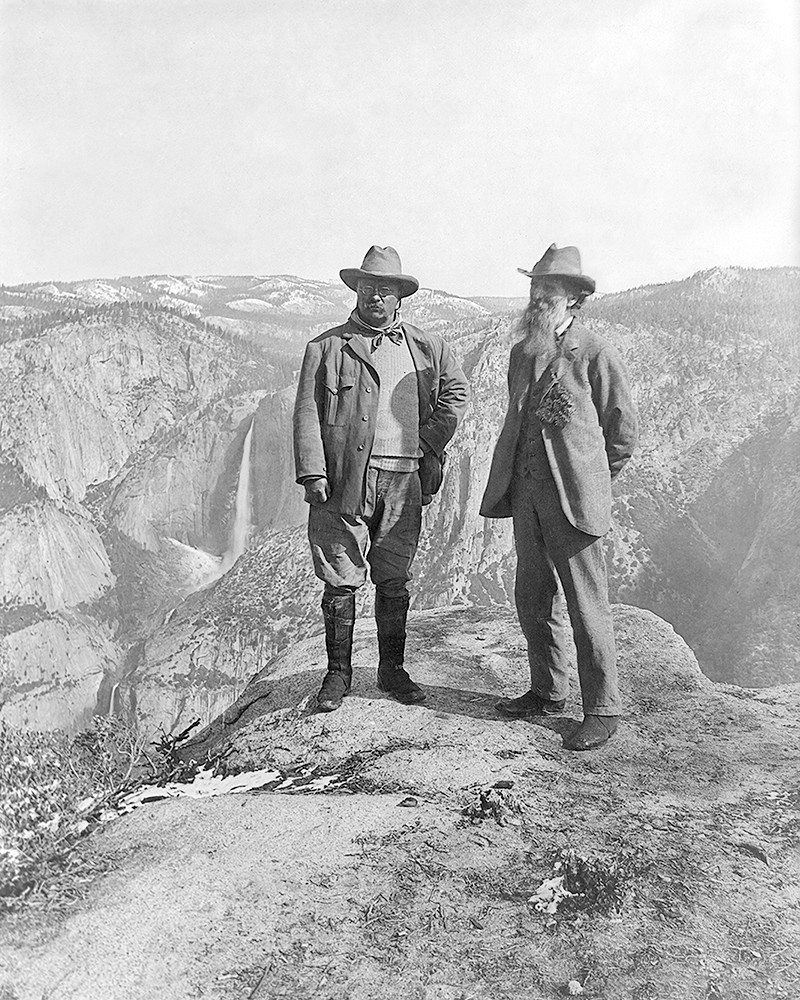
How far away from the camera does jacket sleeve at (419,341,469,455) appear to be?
356 cm

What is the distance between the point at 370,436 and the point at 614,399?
1.07 meters

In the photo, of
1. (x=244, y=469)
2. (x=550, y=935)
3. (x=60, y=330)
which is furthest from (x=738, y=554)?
(x=60, y=330)

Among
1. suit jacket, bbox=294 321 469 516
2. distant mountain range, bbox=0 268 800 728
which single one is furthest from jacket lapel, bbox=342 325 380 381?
distant mountain range, bbox=0 268 800 728

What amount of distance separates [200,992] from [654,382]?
15768mm

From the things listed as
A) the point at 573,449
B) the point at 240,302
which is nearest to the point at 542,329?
the point at 573,449

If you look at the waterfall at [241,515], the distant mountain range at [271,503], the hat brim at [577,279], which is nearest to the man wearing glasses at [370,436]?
the hat brim at [577,279]

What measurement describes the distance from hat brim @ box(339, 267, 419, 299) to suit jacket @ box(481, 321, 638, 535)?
2.28 feet

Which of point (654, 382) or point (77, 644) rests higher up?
point (654, 382)

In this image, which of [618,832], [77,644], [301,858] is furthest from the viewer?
[77,644]

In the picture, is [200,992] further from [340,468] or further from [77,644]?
[77,644]

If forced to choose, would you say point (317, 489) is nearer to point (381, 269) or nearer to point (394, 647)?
point (394, 647)

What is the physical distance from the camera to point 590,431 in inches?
127

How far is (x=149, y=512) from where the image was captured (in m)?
20.7

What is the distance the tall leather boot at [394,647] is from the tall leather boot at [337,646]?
151 millimetres
